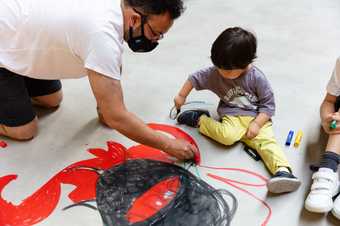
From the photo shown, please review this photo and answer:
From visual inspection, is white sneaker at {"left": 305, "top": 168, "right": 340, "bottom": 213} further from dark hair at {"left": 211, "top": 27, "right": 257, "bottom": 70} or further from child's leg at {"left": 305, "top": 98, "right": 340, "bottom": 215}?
dark hair at {"left": 211, "top": 27, "right": 257, "bottom": 70}

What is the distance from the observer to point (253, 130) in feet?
4.59

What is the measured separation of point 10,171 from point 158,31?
682mm

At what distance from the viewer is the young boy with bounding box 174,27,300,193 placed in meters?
1.31

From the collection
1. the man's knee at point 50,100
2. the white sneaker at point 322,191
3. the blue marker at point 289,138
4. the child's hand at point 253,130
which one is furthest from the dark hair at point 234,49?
the man's knee at point 50,100

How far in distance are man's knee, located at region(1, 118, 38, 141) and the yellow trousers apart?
23.9 inches

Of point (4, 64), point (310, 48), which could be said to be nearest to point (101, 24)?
point (4, 64)

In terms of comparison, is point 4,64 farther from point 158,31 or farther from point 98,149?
point 158,31

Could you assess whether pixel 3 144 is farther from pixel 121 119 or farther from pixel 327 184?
pixel 327 184

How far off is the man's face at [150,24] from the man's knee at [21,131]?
54 cm

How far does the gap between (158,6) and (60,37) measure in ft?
1.03

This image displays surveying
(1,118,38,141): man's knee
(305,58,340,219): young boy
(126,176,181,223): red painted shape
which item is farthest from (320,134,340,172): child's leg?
(1,118,38,141): man's knee

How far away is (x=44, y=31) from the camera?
1.21 meters

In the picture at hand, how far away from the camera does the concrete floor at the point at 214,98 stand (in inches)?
50.3

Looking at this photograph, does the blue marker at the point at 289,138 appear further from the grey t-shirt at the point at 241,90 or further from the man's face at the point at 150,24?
the man's face at the point at 150,24
